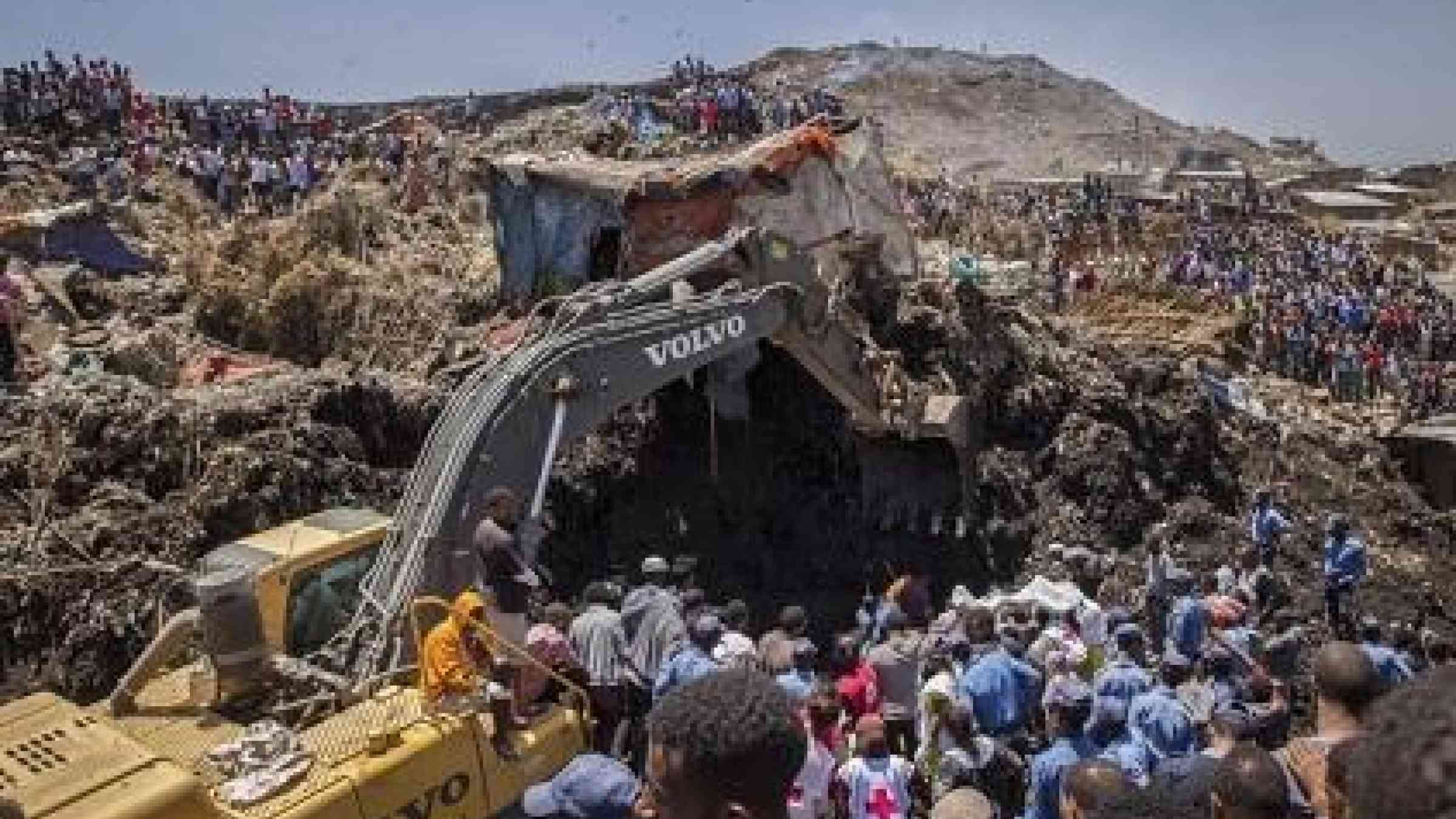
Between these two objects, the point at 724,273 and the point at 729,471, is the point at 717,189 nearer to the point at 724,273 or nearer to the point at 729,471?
the point at 724,273

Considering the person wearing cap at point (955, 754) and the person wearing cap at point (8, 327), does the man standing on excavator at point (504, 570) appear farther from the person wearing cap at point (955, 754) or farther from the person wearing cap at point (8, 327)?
the person wearing cap at point (8, 327)

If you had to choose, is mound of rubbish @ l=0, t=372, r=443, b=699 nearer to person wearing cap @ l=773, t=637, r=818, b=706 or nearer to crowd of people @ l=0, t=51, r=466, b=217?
→ person wearing cap @ l=773, t=637, r=818, b=706

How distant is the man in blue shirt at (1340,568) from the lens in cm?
1493

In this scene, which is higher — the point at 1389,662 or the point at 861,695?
the point at 1389,662

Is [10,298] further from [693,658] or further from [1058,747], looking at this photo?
[1058,747]

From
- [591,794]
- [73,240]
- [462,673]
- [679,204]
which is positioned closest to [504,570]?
[462,673]

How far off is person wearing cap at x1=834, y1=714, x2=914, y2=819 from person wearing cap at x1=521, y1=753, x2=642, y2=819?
3437 millimetres

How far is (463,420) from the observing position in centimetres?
1116

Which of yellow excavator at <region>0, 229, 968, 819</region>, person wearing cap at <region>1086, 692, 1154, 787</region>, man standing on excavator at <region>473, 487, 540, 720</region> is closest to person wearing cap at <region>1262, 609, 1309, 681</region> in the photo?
person wearing cap at <region>1086, 692, 1154, 787</region>

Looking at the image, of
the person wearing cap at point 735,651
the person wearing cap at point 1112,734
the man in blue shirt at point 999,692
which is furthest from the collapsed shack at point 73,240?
the person wearing cap at point 1112,734

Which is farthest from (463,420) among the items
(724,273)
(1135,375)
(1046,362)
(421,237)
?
(421,237)

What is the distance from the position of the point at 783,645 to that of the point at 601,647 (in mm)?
1251

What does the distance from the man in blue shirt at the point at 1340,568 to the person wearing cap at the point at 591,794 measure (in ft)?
38.7

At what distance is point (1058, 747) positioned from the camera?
7.88 meters
